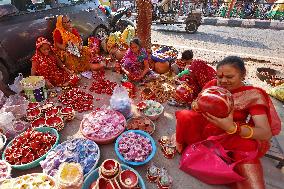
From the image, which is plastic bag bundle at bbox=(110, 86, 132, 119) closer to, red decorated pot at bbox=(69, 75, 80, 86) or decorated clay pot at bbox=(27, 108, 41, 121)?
decorated clay pot at bbox=(27, 108, 41, 121)

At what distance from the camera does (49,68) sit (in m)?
4.08

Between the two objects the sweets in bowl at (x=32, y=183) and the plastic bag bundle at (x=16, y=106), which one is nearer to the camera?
the sweets in bowl at (x=32, y=183)

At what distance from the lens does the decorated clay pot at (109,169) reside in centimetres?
201

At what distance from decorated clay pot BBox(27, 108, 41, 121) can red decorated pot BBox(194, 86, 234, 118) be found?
2490 millimetres

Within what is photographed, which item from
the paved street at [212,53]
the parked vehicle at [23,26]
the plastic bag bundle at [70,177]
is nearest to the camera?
the plastic bag bundle at [70,177]

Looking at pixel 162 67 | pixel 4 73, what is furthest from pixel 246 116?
pixel 4 73

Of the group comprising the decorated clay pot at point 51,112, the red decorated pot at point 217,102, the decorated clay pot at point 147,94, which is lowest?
the decorated clay pot at point 147,94

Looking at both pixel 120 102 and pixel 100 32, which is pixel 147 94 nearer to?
pixel 120 102

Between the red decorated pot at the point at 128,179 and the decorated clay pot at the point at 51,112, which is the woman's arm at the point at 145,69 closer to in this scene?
the decorated clay pot at the point at 51,112

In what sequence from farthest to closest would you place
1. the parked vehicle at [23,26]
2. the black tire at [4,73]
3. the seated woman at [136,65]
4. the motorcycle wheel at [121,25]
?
the motorcycle wheel at [121,25] → the seated woman at [136,65] → the parked vehicle at [23,26] → the black tire at [4,73]

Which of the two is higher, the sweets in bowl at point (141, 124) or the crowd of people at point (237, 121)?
the crowd of people at point (237, 121)

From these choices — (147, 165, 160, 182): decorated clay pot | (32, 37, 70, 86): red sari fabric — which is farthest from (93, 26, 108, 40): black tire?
(147, 165, 160, 182): decorated clay pot

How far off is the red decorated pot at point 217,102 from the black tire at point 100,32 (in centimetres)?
520

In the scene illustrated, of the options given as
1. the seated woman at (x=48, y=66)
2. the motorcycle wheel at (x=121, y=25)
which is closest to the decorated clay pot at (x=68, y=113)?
the seated woman at (x=48, y=66)
